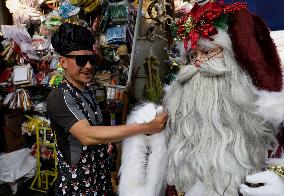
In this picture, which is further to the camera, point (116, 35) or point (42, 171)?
point (42, 171)

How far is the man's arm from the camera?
181 centimetres

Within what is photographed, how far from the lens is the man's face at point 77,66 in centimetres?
215

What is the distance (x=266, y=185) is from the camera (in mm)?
1444

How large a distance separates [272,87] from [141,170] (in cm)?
81

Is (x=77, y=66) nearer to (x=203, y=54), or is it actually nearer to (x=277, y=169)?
(x=203, y=54)

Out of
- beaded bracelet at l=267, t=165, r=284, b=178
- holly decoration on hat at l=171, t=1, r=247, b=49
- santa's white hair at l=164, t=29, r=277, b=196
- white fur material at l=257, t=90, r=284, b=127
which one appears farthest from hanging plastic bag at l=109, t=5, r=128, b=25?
beaded bracelet at l=267, t=165, r=284, b=178

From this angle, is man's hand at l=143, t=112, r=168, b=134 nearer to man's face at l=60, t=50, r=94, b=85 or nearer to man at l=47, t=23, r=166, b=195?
man at l=47, t=23, r=166, b=195

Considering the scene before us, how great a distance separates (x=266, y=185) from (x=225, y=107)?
0.41 metres

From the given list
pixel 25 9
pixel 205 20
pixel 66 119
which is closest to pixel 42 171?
pixel 25 9

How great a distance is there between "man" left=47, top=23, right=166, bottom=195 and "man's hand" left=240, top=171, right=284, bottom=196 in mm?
734

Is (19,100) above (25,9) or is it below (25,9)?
below

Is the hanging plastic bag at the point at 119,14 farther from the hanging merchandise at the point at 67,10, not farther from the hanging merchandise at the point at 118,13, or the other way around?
the hanging merchandise at the point at 67,10

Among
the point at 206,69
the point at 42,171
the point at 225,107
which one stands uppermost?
the point at 206,69

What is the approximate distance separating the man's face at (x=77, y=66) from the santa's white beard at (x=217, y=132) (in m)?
0.70
